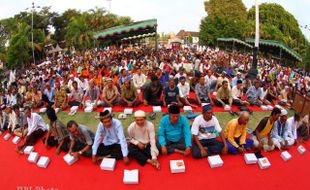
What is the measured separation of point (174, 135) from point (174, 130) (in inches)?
4.4

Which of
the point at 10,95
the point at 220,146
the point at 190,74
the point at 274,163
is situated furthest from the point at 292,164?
the point at 10,95

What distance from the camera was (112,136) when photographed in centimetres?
450

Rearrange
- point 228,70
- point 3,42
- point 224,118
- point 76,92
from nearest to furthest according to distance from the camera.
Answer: point 224,118 → point 76,92 → point 228,70 → point 3,42

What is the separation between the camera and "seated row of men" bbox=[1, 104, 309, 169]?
4.33m

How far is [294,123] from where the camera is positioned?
500 centimetres

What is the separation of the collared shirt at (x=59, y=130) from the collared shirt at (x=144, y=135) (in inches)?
57.5

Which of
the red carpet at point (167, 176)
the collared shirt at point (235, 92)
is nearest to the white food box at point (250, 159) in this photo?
the red carpet at point (167, 176)

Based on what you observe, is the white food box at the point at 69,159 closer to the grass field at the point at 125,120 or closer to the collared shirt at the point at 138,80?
the grass field at the point at 125,120

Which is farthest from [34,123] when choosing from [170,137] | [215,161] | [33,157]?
[215,161]

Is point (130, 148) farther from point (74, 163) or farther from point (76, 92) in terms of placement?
point (76, 92)

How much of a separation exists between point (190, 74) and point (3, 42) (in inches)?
1320

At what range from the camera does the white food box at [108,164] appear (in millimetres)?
4207

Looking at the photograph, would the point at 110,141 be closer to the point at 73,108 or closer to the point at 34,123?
the point at 34,123

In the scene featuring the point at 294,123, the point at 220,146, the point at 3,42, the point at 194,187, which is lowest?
the point at 194,187
